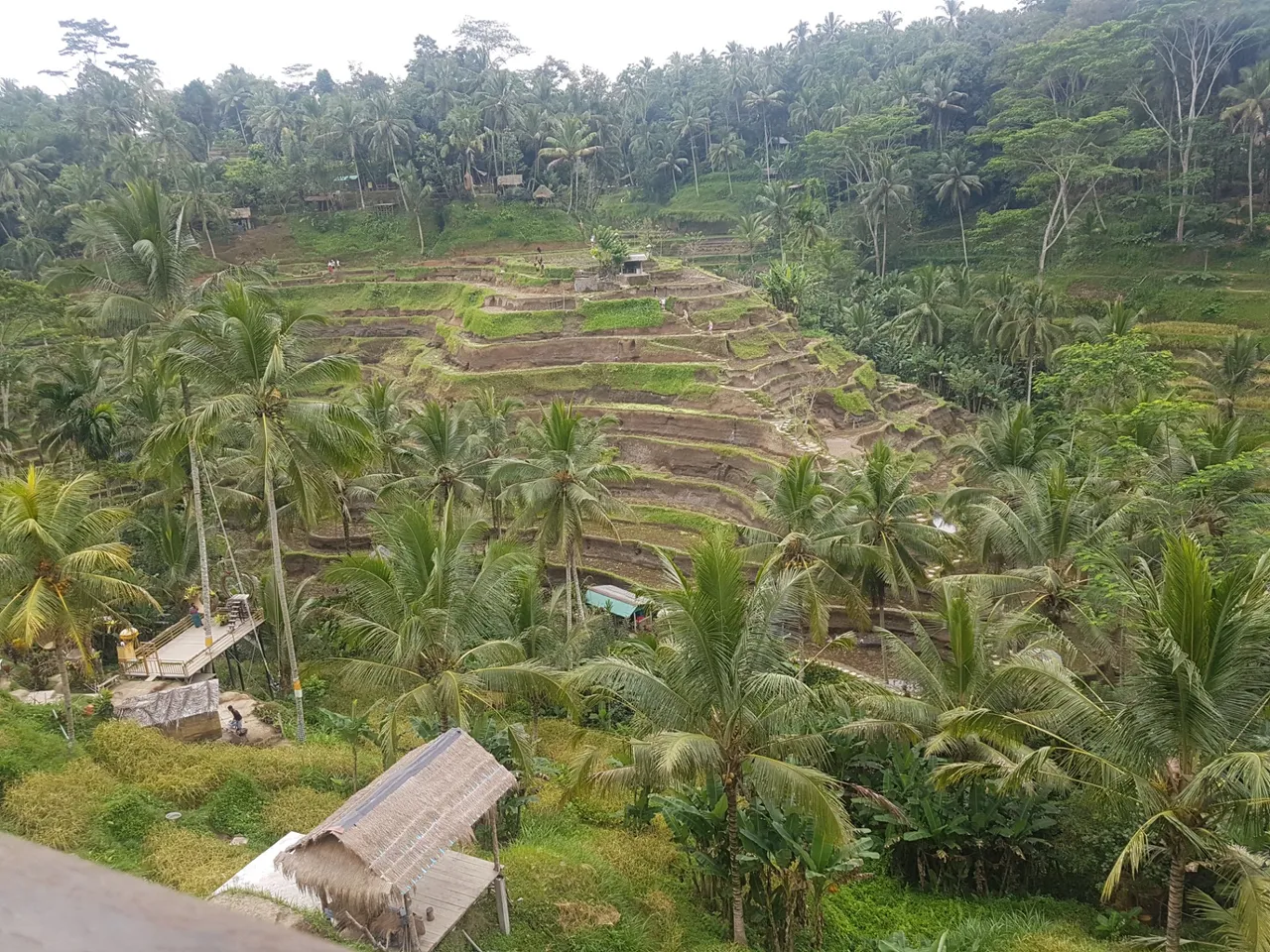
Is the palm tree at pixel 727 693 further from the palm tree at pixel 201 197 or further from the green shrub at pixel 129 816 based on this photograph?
the palm tree at pixel 201 197

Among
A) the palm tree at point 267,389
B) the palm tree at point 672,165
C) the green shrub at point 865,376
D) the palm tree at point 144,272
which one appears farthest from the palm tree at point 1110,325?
the palm tree at point 672,165

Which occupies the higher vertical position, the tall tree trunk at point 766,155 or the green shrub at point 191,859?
the tall tree trunk at point 766,155

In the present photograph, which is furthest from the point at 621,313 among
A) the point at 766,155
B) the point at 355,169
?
the point at 766,155

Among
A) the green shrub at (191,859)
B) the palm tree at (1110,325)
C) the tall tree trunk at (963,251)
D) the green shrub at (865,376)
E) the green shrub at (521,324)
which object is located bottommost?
the green shrub at (191,859)

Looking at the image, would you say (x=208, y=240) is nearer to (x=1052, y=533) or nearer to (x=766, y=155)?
(x=766, y=155)

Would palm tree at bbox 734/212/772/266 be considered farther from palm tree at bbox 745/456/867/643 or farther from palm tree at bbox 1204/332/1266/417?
palm tree at bbox 745/456/867/643
